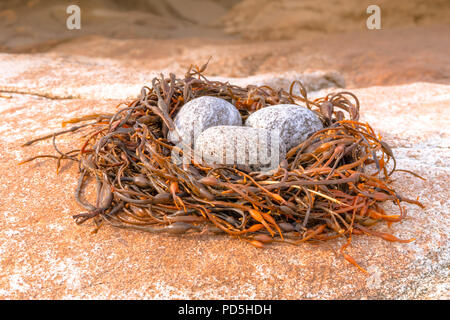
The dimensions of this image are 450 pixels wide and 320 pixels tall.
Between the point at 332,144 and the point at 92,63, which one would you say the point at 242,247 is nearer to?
the point at 332,144

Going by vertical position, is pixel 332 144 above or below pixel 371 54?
below

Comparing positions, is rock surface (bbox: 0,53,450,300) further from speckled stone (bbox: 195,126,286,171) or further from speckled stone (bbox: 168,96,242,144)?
speckled stone (bbox: 168,96,242,144)

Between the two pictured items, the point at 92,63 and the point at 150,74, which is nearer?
the point at 150,74

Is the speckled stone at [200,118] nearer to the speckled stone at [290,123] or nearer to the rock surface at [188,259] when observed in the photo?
the speckled stone at [290,123]

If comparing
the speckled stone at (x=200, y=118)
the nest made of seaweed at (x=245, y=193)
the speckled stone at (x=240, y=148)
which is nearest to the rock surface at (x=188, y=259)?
the nest made of seaweed at (x=245, y=193)

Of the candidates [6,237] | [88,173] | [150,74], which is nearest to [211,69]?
[150,74]

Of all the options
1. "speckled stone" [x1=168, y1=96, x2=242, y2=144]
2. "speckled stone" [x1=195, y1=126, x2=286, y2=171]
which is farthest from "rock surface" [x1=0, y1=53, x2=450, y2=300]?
"speckled stone" [x1=168, y1=96, x2=242, y2=144]

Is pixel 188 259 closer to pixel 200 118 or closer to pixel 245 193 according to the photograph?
pixel 245 193
